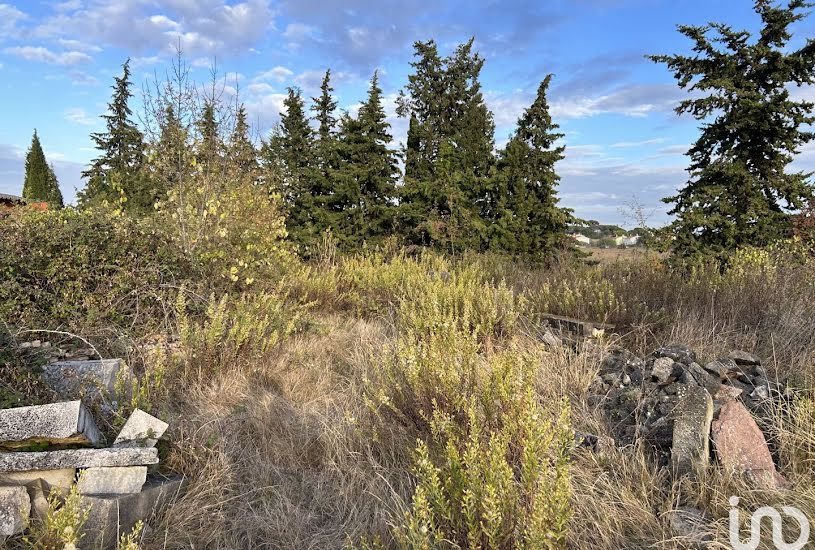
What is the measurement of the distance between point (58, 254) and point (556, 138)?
492 inches

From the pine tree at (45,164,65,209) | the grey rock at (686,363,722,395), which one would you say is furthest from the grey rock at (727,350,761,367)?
the pine tree at (45,164,65,209)

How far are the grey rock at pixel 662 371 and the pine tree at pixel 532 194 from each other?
1035 cm

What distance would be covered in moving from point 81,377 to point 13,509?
48.0 inches

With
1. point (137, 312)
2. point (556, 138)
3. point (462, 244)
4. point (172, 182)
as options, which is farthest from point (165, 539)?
point (556, 138)

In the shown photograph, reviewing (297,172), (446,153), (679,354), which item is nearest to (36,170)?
(297,172)

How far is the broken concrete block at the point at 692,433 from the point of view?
2.28m

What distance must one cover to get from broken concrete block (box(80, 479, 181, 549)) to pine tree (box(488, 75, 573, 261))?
39.1 ft

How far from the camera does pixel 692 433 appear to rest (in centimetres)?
237

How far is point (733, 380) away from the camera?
321cm

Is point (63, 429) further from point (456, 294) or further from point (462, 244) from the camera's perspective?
point (462, 244)

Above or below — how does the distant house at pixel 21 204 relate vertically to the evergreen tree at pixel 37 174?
below

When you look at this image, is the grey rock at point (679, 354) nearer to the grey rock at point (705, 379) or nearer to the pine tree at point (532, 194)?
the grey rock at point (705, 379)

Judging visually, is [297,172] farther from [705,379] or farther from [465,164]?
[705,379]

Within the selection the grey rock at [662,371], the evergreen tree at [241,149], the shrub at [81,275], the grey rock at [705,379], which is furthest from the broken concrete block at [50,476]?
the evergreen tree at [241,149]
